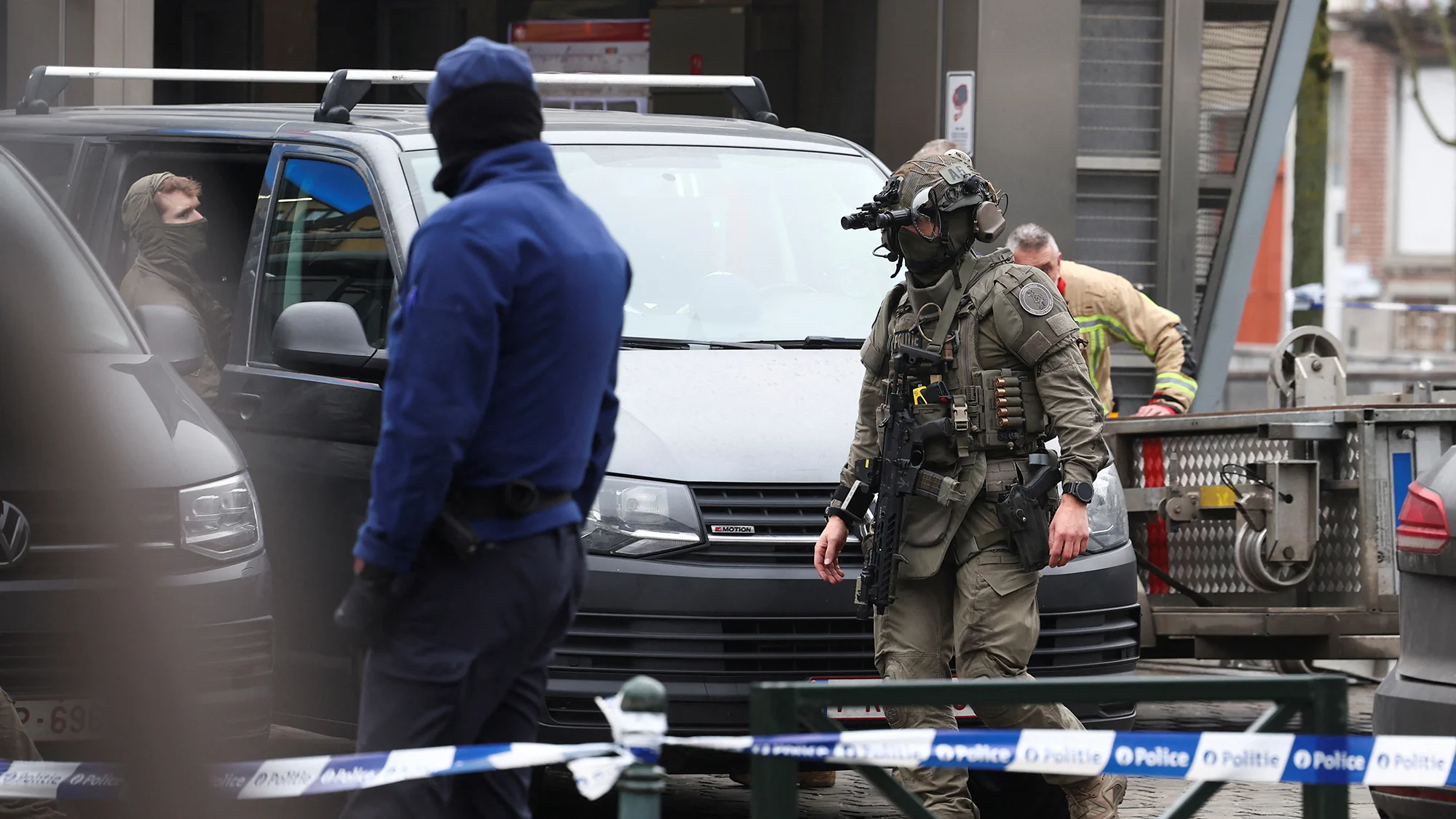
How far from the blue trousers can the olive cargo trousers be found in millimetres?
1730

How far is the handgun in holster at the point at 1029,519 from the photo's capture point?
5332 mm

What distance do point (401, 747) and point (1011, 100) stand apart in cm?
810

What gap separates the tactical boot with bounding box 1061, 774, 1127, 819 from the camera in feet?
18.3

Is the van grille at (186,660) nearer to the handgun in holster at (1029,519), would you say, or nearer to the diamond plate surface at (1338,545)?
the handgun in holster at (1029,519)

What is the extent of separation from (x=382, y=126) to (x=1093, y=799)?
2.88 metres

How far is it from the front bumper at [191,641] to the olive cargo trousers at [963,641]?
1.58 m

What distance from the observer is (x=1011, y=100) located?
11266 millimetres

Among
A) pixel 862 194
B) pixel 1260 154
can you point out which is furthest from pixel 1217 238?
pixel 862 194

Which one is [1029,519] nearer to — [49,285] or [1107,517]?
[1107,517]

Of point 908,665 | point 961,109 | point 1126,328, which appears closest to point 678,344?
point 908,665

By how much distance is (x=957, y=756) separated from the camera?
3.55m

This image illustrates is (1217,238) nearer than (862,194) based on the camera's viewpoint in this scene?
No

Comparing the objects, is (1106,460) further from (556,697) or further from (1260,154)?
(1260,154)

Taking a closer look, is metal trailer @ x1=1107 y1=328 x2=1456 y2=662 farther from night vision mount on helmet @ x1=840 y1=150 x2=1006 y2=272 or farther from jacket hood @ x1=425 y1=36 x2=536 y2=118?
jacket hood @ x1=425 y1=36 x2=536 y2=118
